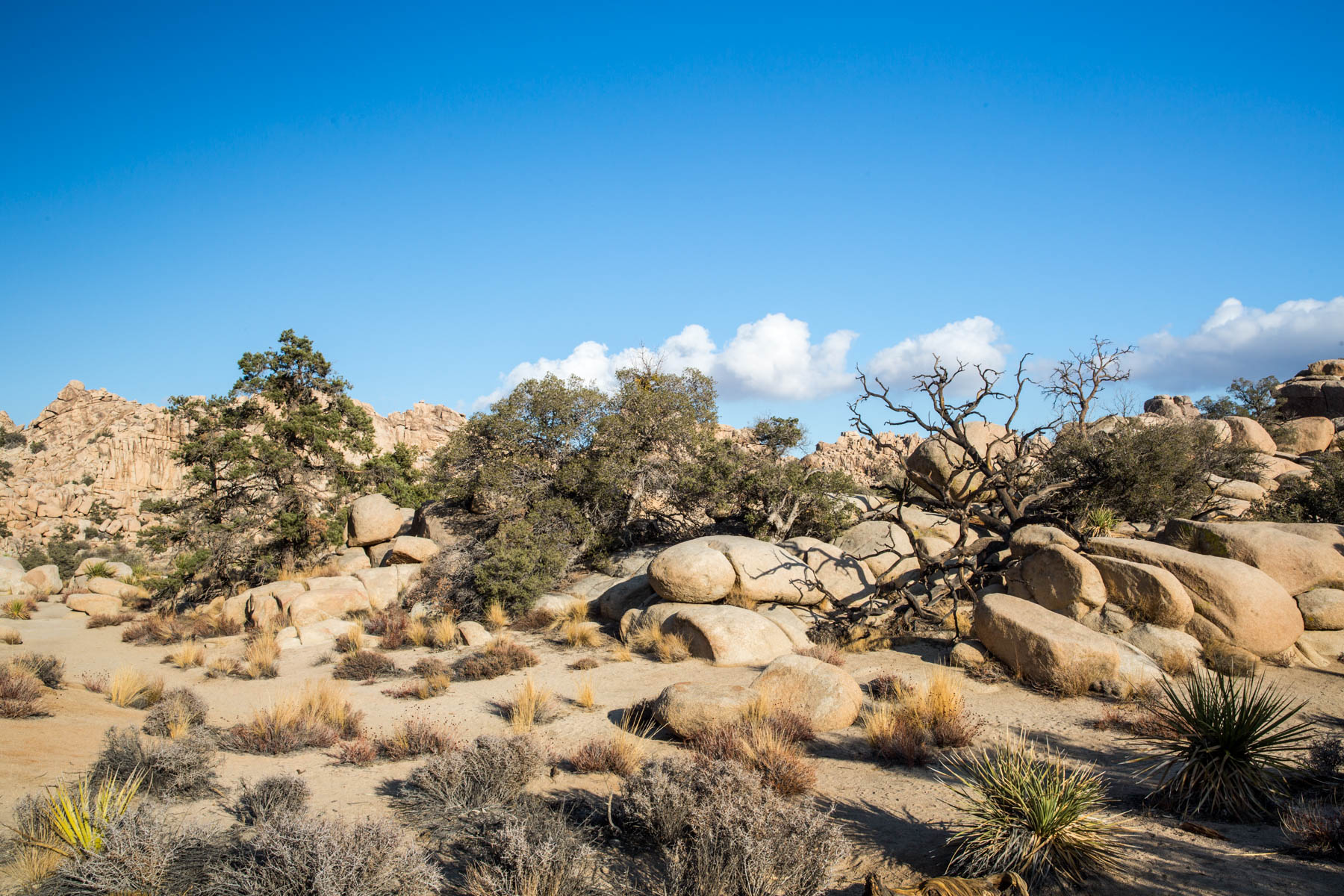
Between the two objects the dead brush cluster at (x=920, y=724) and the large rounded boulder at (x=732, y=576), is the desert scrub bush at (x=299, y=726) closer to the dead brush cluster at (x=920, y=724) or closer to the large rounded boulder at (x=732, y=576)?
the large rounded boulder at (x=732, y=576)

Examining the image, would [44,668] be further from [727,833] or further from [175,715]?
[727,833]

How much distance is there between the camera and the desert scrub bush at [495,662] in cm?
1337

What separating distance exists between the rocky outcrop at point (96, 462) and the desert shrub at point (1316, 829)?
43443 millimetres

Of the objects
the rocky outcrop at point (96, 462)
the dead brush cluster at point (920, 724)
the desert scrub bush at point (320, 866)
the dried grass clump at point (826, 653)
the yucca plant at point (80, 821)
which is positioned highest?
the rocky outcrop at point (96, 462)

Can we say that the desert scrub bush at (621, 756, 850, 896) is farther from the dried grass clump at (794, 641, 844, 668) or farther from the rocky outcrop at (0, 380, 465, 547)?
the rocky outcrop at (0, 380, 465, 547)

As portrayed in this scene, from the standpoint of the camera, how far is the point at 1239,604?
10.9 meters

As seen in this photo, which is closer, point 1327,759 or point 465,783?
point 1327,759

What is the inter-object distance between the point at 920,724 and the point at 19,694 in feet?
41.1

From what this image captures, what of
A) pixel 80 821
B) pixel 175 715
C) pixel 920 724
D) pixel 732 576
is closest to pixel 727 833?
pixel 920 724

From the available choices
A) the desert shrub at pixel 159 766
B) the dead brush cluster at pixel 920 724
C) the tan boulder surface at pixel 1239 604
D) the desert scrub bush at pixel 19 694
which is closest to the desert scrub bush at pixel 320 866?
the desert shrub at pixel 159 766

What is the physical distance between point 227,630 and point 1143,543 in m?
22.2

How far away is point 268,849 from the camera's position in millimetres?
5168

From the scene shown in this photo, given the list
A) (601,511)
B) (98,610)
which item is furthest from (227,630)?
(601,511)

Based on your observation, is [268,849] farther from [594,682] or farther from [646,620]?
[646,620]
